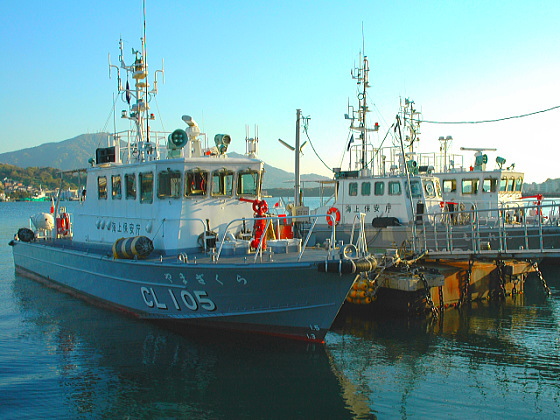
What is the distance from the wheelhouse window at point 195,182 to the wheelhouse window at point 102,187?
3.79 metres

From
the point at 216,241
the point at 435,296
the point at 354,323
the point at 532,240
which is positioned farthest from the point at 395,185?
the point at 216,241

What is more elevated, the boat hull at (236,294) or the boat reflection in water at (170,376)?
the boat hull at (236,294)

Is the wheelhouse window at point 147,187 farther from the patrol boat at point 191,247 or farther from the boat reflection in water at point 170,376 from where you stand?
the boat reflection in water at point 170,376

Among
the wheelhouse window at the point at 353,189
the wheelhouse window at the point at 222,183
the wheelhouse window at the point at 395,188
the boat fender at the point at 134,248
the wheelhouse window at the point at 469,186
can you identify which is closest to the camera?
the boat fender at the point at 134,248

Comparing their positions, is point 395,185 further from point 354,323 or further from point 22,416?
point 22,416

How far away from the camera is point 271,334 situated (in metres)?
10.7

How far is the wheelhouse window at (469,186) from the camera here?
2222 centimetres

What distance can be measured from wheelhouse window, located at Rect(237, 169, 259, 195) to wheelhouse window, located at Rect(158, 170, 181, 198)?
5.11ft

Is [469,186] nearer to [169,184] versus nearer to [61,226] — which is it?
[169,184]

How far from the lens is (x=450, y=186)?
22.8 m

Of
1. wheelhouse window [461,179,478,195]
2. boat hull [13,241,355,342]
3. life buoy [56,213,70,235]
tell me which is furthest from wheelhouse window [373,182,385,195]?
life buoy [56,213,70,235]

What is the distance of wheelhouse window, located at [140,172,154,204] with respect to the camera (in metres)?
12.6

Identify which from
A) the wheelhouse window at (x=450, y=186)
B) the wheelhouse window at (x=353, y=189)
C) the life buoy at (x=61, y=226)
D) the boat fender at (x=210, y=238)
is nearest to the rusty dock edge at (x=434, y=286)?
the boat fender at (x=210, y=238)

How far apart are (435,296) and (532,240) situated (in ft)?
17.8
